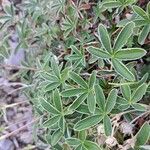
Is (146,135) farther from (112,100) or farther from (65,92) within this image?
(65,92)

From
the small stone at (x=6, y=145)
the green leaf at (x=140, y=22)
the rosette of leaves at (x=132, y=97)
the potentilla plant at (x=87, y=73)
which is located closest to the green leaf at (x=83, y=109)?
the potentilla plant at (x=87, y=73)

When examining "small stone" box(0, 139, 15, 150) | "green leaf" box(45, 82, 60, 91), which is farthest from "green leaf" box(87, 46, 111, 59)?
"small stone" box(0, 139, 15, 150)

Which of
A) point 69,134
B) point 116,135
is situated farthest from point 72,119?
point 116,135

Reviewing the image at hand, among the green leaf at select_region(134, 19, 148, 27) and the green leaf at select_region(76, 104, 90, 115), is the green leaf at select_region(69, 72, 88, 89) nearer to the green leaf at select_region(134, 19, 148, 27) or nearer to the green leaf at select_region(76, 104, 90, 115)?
the green leaf at select_region(76, 104, 90, 115)

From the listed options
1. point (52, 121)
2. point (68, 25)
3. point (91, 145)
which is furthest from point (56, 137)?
point (68, 25)

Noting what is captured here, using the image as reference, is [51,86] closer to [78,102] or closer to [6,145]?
[78,102]

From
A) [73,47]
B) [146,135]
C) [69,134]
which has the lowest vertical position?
[69,134]

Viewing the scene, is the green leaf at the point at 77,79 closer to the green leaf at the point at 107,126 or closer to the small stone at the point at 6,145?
the green leaf at the point at 107,126
